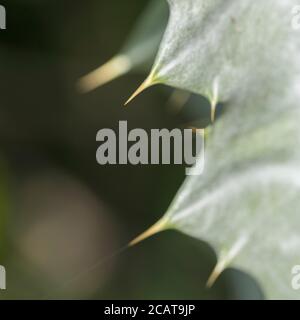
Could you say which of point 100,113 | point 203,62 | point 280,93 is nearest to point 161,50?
point 203,62

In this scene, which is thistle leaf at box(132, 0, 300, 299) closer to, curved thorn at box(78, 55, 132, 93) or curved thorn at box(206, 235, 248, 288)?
curved thorn at box(206, 235, 248, 288)

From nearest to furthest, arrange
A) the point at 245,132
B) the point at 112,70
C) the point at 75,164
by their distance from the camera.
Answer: the point at 245,132 → the point at 112,70 → the point at 75,164

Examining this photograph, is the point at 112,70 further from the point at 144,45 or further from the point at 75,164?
the point at 75,164

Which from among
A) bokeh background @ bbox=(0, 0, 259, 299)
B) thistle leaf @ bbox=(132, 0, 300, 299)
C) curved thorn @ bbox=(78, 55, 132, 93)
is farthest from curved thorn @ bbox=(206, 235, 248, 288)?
bokeh background @ bbox=(0, 0, 259, 299)

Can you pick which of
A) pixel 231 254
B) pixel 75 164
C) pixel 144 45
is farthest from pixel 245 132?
pixel 75 164

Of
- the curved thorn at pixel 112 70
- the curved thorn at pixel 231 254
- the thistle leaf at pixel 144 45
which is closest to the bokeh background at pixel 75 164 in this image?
the curved thorn at pixel 112 70
